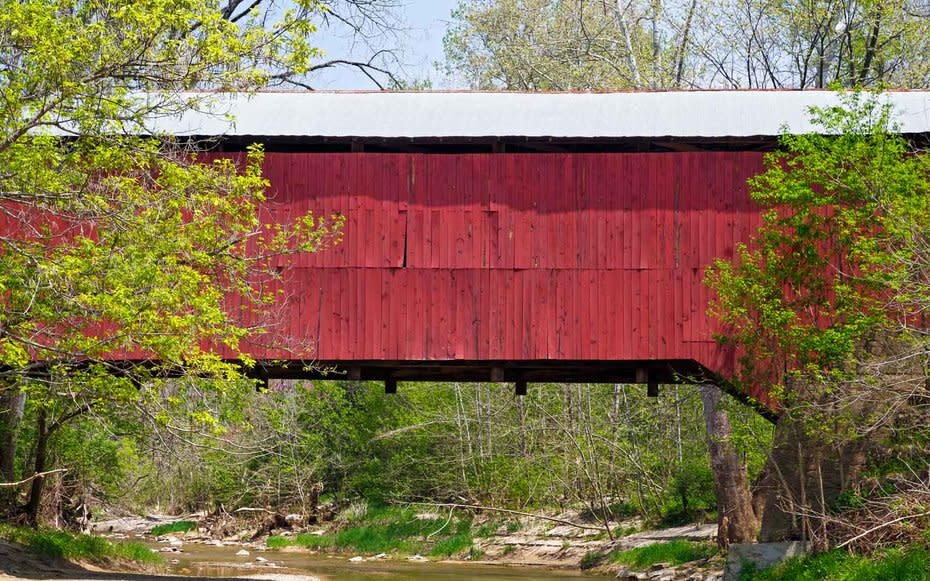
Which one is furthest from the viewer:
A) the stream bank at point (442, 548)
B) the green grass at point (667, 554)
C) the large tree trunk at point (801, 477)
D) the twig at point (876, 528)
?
the stream bank at point (442, 548)

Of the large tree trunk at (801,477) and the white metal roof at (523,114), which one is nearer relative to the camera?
the large tree trunk at (801,477)

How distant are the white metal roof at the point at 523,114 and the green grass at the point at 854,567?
5.33m

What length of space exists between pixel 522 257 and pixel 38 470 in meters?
8.09

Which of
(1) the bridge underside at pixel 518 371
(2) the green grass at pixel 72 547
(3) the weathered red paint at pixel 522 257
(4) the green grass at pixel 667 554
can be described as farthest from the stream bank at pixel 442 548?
(3) the weathered red paint at pixel 522 257

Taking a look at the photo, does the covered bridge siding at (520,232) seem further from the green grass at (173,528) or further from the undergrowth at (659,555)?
the green grass at (173,528)

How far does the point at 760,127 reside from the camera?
620 inches

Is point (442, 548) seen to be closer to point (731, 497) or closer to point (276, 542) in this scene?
point (276, 542)

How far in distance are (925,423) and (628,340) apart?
362 centimetres

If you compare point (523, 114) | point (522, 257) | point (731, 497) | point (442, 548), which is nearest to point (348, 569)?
point (442, 548)

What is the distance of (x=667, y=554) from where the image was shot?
19.9 m

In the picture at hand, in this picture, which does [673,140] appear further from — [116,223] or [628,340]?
[116,223]

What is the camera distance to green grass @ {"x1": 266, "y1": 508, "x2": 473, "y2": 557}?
82.7ft

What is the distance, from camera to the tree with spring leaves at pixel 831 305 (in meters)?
13.7

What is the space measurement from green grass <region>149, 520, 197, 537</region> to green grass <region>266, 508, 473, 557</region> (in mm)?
4052
